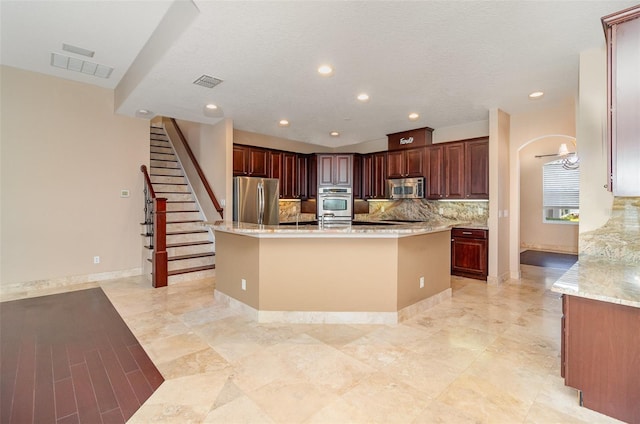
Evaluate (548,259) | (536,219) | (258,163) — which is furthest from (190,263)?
(536,219)

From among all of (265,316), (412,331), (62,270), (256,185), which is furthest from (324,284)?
(62,270)

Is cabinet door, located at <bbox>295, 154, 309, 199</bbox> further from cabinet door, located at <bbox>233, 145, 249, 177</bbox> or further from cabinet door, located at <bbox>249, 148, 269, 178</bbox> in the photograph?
cabinet door, located at <bbox>233, 145, 249, 177</bbox>

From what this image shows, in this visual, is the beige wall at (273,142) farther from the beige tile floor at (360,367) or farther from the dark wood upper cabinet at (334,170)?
the beige tile floor at (360,367)

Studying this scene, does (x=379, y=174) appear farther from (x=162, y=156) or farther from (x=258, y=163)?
(x=162, y=156)

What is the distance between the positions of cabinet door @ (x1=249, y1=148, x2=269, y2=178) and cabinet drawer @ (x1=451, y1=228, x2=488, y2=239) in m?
3.91

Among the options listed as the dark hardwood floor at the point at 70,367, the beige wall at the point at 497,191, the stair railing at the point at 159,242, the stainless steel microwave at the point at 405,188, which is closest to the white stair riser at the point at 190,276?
the stair railing at the point at 159,242

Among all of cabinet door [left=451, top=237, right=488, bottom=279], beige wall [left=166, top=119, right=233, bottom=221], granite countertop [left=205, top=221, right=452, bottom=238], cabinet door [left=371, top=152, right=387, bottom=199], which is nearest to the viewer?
granite countertop [left=205, top=221, right=452, bottom=238]

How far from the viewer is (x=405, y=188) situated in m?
6.23

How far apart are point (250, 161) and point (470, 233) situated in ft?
14.3

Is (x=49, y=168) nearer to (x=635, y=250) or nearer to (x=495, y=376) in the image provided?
(x=495, y=376)

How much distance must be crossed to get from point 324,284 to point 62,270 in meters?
A: 4.25

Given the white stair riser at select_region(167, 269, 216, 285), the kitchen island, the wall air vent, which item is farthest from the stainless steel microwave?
the wall air vent

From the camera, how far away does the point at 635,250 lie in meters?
2.48

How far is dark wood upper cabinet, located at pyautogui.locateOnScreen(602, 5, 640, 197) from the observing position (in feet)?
6.17
